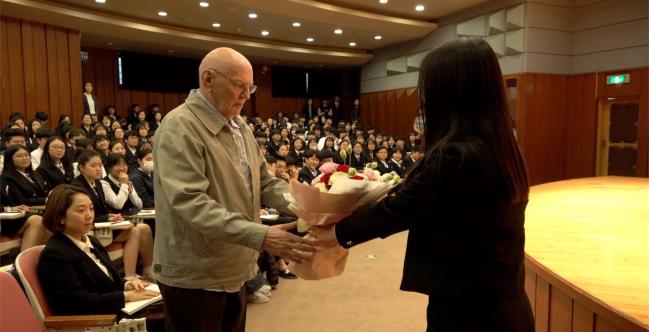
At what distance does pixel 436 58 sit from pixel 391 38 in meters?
11.6

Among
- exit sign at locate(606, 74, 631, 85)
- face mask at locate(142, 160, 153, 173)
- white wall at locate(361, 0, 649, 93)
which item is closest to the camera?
face mask at locate(142, 160, 153, 173)

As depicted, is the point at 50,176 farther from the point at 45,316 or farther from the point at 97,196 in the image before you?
the point at 45,316

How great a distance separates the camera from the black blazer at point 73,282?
1947 millimetres

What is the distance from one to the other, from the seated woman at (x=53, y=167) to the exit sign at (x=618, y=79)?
876cm

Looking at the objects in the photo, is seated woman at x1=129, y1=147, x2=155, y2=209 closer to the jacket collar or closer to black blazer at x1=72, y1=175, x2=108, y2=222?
black blazer at x1=72, y1=175, x2=108, y2=222

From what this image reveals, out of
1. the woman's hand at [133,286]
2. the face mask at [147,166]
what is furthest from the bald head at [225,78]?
the face mask at [147,166]

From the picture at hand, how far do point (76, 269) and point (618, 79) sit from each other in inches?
363

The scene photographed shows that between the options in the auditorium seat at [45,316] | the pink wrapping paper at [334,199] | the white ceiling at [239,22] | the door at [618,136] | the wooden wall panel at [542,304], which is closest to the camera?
the pink wrapping paper at [334,199]

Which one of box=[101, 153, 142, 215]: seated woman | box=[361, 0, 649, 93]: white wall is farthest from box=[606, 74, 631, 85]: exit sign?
box=[101, 153, 142, 215]: seated woman

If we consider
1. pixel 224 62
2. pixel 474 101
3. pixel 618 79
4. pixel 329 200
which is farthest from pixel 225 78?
pixel 618 79

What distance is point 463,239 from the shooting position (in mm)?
1090

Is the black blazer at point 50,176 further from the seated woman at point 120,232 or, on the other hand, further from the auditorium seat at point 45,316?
the auditorium seat at point 45,316

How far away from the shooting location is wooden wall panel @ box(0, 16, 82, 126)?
896 centimetres

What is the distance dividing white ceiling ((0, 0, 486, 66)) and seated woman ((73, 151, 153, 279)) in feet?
17.8
